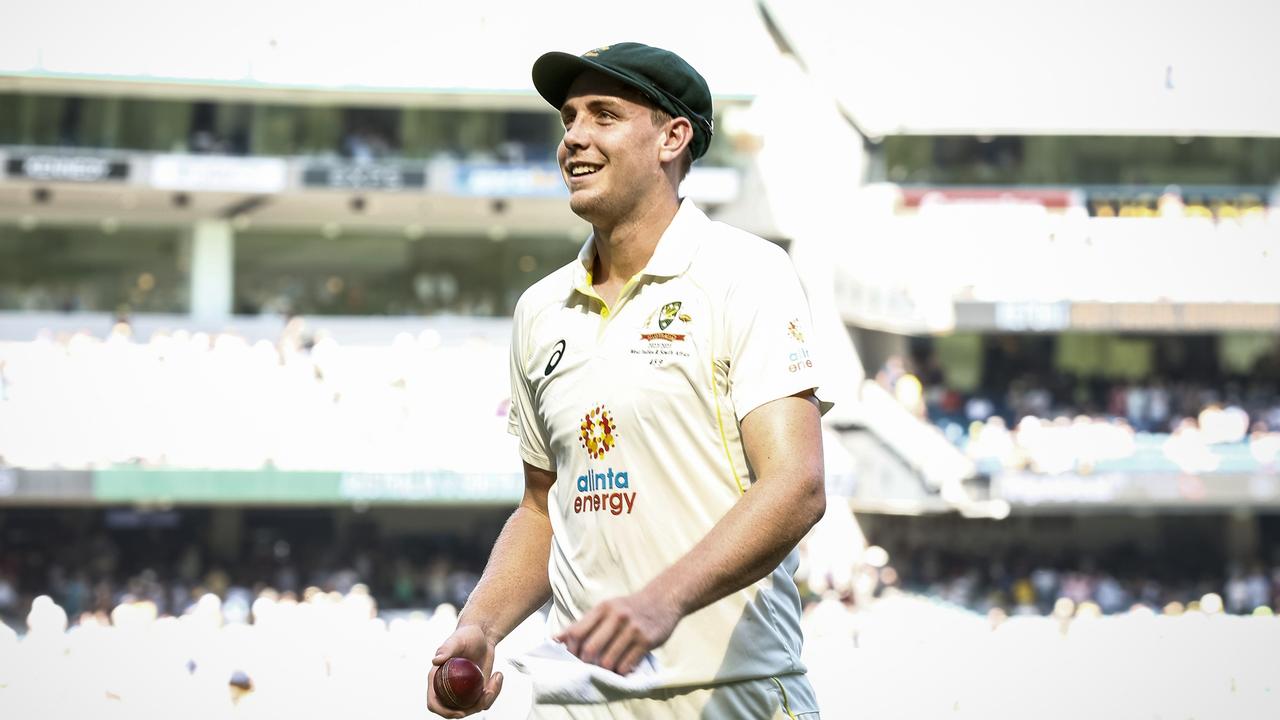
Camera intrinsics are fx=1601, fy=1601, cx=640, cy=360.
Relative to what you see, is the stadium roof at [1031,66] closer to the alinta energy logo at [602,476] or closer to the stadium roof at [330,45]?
the stadium roof at [330,45]

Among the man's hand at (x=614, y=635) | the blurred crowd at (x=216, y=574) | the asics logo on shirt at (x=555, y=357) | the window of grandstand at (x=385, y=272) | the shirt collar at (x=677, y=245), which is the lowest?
the blurred crowd at (x=216, y=574)

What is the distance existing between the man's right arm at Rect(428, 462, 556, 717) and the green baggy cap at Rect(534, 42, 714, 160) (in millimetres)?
655

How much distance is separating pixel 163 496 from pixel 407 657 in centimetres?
1432

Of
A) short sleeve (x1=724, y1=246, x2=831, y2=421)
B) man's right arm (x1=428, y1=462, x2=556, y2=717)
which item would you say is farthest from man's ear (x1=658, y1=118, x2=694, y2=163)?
man's right arm (x1=428, y1=462, x2=556, y2=717)

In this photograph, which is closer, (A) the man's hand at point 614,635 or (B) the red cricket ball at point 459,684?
(A) the man's hand at point 614,635

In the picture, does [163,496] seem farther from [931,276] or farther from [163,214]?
[931,276]

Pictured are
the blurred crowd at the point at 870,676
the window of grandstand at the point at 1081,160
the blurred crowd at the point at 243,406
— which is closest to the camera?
the blurred crowd at the point at 870,676

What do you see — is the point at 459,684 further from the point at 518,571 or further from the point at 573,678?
the point at 518,571

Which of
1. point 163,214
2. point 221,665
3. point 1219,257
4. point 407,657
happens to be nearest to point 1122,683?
point 407,657

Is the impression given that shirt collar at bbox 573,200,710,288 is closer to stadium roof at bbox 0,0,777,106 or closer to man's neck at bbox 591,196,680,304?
man's neck at bbox 591,196,680,304

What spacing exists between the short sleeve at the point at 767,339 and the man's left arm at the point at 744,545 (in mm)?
25

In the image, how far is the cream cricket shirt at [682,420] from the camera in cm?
230

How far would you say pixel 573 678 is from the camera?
2393 mm

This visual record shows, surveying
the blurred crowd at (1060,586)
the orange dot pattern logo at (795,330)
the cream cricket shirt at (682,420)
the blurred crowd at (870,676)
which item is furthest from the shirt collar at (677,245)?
the blurred crowd at (1060,586)
